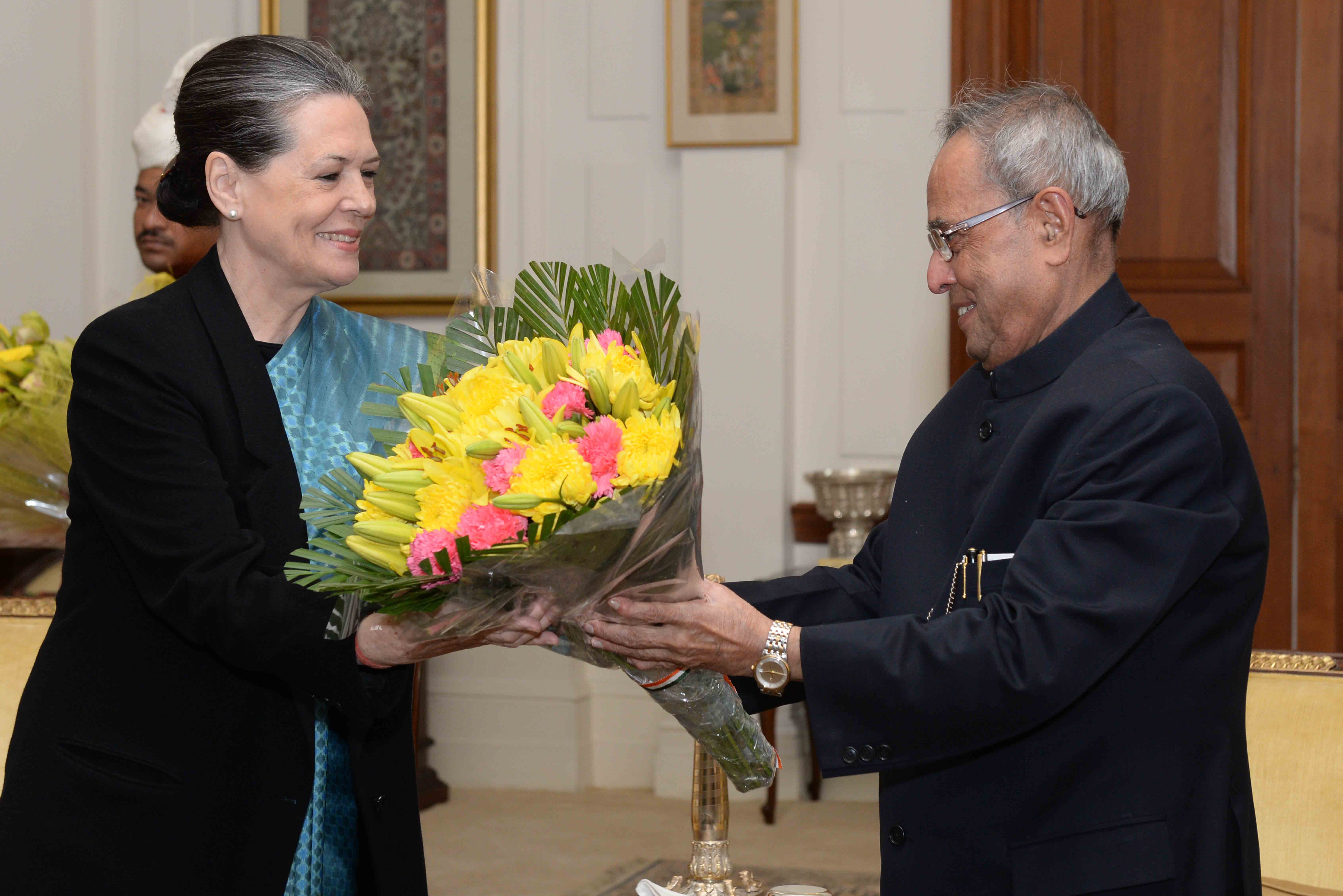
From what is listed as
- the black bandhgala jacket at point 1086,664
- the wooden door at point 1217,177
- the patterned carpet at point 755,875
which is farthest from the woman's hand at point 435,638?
the wooden door at point 1217,177

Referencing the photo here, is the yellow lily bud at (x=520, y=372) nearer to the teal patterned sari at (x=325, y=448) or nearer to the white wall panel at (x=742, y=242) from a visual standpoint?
the teal patterned sari at (x=325, y=448)

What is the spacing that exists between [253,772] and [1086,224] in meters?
1.25

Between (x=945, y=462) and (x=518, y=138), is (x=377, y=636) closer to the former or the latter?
(x=945, y=462)

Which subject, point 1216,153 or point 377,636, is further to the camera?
point 1216,153

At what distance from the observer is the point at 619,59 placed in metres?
5.21

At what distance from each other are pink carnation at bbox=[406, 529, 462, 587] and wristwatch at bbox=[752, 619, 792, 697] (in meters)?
0.49

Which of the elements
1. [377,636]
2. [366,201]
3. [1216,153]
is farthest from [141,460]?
[1216,153]

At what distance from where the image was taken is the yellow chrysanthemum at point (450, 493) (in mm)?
1349

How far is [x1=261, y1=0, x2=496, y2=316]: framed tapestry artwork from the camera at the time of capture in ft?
17.2

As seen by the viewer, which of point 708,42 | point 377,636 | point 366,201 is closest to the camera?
point 377,636

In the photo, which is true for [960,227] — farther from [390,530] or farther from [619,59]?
[619,59]

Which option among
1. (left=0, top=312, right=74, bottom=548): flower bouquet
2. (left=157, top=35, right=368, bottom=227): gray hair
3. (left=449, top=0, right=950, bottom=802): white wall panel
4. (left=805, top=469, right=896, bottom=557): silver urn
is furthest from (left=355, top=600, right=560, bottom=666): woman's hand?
(left=449, top=0, right=950, bottom=802): white wall panel

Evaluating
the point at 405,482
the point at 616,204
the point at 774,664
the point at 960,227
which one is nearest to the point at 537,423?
the point at 405,482

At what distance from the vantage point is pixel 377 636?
1.63 metres
